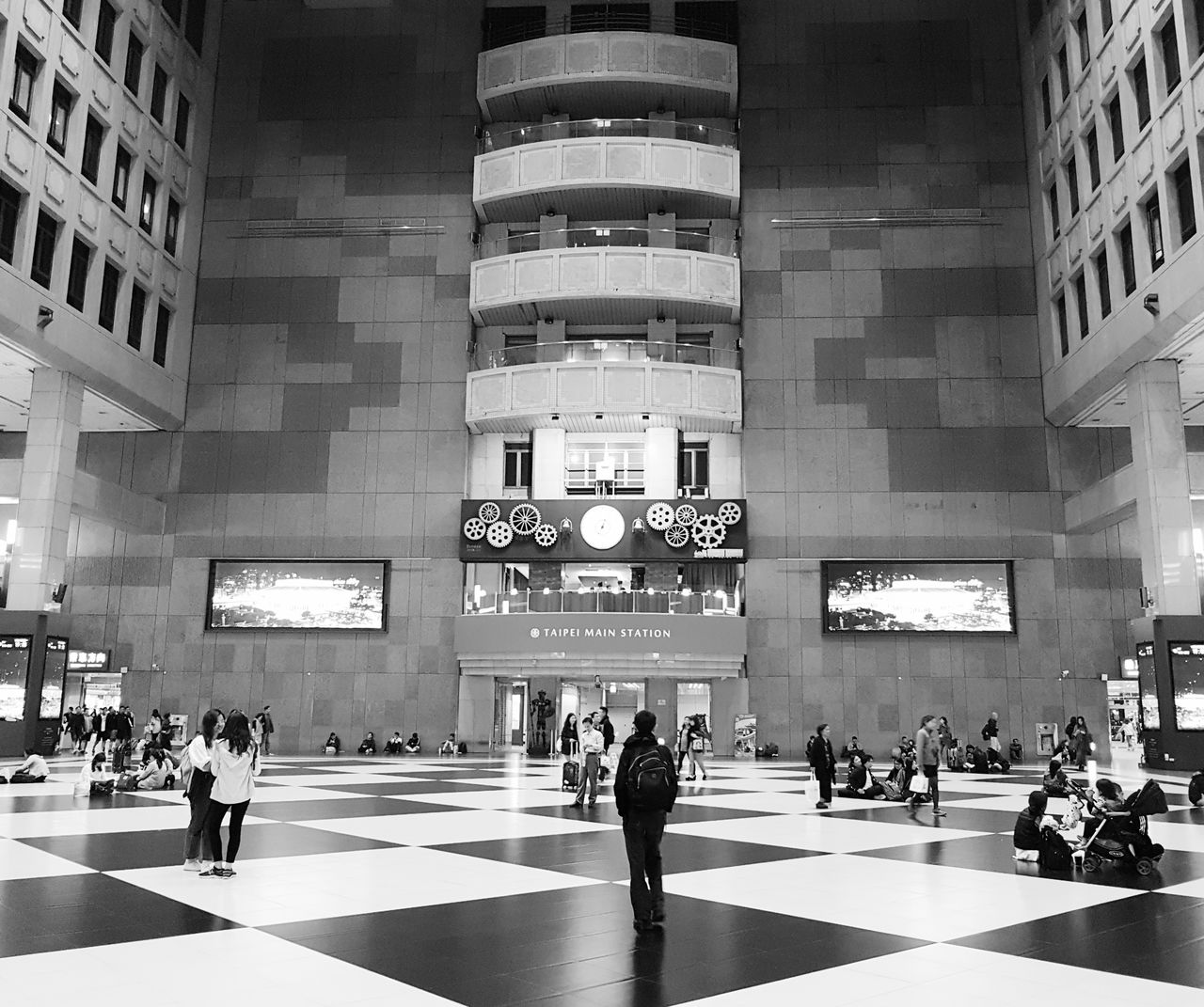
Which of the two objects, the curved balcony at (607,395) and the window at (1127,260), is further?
the curved balcony at (607,395)

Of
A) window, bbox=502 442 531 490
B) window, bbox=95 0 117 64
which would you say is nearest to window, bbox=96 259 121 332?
window, bbox=95 0 117 64

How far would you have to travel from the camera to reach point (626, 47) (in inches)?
1658

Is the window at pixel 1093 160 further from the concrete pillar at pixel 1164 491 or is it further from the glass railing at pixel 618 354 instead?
the glass railing at pixel 618 354

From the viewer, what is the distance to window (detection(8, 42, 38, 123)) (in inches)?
1192

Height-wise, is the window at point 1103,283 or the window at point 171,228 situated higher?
the window at point 171,228

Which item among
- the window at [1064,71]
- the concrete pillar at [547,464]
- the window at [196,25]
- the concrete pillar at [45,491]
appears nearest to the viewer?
the concrete pillar at [45,491]

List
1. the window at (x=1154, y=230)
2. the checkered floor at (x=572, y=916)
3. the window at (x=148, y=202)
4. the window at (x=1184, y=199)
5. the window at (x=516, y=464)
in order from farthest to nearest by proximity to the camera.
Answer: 1. the window at (x=516, y=464)
2. the window at (x=148, y=202)
3. the window at (x=1154, y=230)
4. the window at (x=1184, y=199)
5. the checkered floor at (x=572, y=916)

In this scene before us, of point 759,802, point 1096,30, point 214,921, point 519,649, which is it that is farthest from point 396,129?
point 214,921

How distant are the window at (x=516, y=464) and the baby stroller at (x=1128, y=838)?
30851mm

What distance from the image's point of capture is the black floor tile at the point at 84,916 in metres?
7.76

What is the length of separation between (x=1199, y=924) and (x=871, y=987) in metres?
3.77

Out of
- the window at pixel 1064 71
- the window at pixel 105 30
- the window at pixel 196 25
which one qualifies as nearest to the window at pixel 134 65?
the window at pixel 105 30

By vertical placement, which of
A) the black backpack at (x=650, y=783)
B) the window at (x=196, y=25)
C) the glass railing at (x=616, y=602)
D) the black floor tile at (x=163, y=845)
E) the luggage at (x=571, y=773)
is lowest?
the black floor tile at (x=163, y=845)

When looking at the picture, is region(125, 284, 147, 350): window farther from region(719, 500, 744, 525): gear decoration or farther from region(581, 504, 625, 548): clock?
region(719, 500, 744, 525): gear decoration
